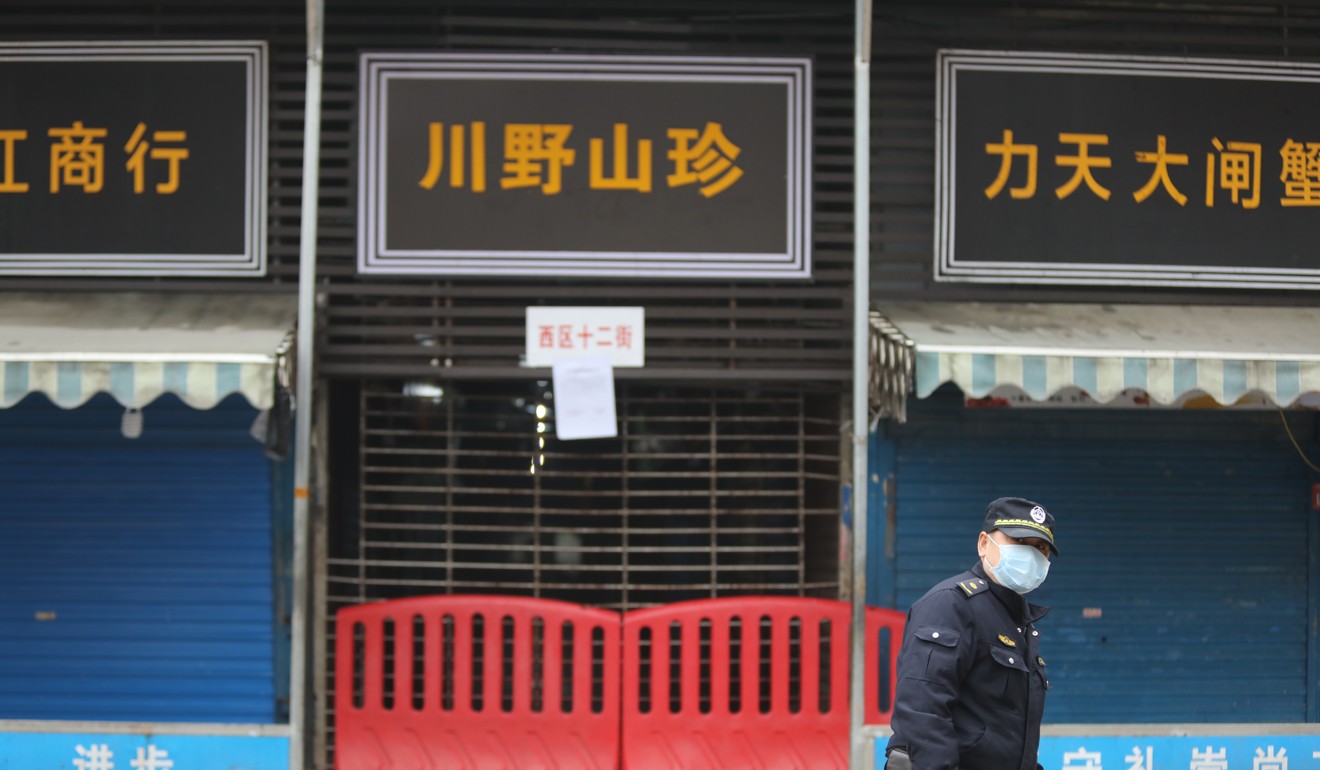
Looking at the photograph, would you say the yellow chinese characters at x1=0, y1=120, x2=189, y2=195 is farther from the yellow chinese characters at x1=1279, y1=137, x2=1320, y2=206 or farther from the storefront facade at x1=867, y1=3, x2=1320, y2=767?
the yellow chinese characters at x1=1279, y1=137, x2=1320, y2=206

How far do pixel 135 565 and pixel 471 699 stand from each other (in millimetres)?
2416

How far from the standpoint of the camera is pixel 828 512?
7734 millimetres

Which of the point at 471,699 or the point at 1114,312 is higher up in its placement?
the point at 1114,312

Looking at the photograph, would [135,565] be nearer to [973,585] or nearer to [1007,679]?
[973,585]

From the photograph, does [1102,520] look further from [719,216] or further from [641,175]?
[641,175]

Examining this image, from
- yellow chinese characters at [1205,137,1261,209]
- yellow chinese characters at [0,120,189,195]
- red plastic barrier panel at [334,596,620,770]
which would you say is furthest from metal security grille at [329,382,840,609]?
yellow chinese characters at [1205,137,1261,209]

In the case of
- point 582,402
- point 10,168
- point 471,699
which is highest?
point 10,168

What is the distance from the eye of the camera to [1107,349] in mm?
6656

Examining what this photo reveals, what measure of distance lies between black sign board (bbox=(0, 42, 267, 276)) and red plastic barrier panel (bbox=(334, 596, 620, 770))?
237 cm

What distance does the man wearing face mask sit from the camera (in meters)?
3.94

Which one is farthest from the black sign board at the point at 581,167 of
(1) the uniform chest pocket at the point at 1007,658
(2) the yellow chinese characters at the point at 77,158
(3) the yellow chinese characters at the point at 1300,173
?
(1) the uniform chest pocket at the point at 1007,658

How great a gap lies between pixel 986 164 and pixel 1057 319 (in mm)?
1038

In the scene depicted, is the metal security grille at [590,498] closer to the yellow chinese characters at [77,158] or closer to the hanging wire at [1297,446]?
the yellow chinese characters at [77,158]

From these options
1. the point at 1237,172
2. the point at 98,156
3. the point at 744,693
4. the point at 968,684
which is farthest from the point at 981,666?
the point at 98,156
